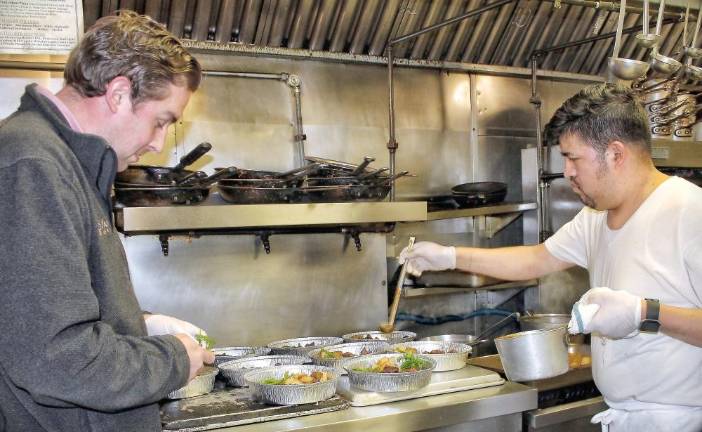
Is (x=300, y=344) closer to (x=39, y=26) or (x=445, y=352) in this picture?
(x=445, y=352)

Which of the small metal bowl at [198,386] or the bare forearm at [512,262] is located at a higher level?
the bare forearm at [512,262]

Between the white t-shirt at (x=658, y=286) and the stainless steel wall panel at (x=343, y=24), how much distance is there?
1.79 m

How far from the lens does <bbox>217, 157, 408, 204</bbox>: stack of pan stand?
271cm

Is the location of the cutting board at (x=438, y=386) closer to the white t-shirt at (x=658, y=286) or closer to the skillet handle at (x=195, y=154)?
the white t-shirt at (x=658, y=286)

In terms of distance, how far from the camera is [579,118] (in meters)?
2.15

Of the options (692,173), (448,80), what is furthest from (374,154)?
(692,173)

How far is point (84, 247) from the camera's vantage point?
1281 mm

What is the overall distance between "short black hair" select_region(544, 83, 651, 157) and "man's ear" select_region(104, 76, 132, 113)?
57.3 inches

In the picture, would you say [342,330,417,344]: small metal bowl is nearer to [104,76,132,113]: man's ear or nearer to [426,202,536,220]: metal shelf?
[426,202,536,220]: metal shelf

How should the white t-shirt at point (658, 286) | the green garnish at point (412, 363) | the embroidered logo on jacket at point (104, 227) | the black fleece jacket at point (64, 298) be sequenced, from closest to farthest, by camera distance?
the black fleece jacket at point (64, 298), the embroidered logo on jacket at point (104, 227), the white t-shirt at point (658, 286), the green garnish at point (412, 363)

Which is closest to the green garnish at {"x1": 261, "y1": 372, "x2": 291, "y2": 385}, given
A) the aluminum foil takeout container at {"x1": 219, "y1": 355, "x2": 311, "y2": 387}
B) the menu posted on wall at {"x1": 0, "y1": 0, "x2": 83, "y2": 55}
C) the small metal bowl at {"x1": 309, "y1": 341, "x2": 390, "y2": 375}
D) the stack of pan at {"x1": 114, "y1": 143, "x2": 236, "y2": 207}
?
the aluminum foil takeout container at {"x1": 219, "y1": 355, "x2": 311, "y2": 387}

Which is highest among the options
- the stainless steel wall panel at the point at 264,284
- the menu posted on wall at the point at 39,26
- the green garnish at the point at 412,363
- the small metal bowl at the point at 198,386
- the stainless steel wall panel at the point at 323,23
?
the stainless steel wall panel at the point at 323,23

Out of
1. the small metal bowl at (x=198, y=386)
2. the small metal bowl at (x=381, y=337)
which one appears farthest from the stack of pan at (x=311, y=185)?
the small metal bowl at (x=198, y=386)

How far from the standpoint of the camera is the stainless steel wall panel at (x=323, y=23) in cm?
317
